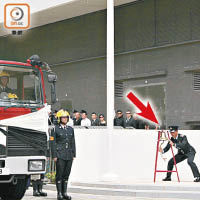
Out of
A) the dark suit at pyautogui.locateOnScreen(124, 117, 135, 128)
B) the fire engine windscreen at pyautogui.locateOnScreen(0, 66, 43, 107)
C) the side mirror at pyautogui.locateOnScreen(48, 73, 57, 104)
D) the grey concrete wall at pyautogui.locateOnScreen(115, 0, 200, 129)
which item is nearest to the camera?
the fire engine windscreen at pyautogui.locateOnScreen(0, 66, 43, 107)

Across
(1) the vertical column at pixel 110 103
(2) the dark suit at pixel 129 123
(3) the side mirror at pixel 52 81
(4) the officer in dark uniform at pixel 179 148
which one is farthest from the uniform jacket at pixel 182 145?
(3) the side mirror at pixel 52 81

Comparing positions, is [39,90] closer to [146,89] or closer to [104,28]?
[146,89]

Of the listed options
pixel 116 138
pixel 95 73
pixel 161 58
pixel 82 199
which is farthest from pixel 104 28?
pixel 82 199

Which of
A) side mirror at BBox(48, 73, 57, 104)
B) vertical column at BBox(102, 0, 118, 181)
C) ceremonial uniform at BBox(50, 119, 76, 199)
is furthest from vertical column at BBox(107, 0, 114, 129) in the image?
side mirror at BBox(48, 73, 57, 104)

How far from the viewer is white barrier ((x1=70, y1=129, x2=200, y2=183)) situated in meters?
16.2

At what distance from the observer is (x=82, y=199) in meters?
13.3

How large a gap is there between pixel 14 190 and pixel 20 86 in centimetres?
234

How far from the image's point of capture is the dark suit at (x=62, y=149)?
12.7 meters

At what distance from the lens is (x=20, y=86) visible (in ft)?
37.4

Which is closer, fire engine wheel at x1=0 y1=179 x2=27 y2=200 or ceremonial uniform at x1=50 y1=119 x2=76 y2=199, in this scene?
fire engine wheel at x1=0 y1=179 x2=27 y2=200

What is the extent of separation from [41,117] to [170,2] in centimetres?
1494

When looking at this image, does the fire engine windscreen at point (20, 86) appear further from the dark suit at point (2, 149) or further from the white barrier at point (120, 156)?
the white barrier at point (120, 156)

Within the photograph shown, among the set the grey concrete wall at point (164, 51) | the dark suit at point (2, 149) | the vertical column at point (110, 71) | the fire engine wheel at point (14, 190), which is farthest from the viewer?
the grey concrete wall at point (164, 51)

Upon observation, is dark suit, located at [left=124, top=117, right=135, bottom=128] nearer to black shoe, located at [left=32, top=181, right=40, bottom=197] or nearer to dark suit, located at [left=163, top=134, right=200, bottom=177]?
dark suit, located at [left=163, top=134, right=200, bottom=177]
